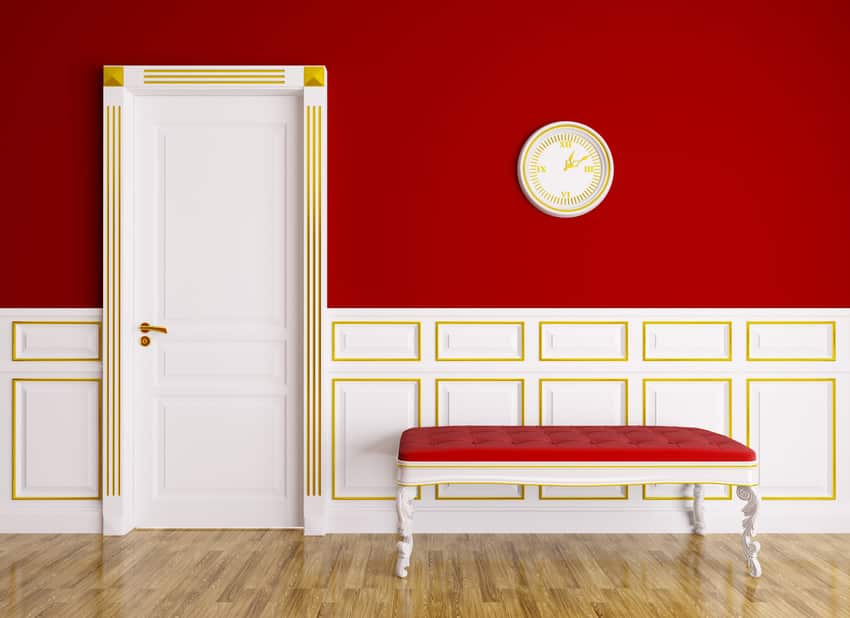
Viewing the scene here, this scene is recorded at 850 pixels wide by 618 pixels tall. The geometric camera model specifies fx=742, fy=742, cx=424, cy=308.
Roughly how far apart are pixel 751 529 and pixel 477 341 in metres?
1.48

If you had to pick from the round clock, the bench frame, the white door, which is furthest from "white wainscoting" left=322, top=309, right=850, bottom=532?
the bench frame

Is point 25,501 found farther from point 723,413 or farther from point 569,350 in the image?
point 723,413

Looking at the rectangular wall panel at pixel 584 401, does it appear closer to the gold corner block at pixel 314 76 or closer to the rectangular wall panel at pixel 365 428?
the rectangular wall panel at pixel 365 428

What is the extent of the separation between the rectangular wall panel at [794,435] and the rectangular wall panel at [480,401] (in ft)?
3.85

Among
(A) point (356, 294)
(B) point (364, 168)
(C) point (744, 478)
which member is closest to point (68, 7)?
(B) point (364, 168)

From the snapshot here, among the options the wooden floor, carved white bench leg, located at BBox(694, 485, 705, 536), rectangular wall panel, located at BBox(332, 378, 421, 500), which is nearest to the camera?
the wooden floor

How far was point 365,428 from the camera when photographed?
3719 mm

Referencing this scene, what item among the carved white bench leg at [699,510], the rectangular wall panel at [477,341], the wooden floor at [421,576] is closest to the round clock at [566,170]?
the rectangular wall panel at [477,341]

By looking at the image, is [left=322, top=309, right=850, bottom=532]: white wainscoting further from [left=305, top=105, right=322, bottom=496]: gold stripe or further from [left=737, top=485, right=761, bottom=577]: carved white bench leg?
[left=737, top=485, right=761, bottom=577]: carved white bench leg

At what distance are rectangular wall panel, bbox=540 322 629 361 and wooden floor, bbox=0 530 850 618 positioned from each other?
0.88 metres

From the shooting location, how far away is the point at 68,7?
369 cm

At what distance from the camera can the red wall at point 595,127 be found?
12.2ft

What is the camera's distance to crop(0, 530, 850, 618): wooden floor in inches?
108

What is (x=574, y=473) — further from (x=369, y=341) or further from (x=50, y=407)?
(x=50, y=407)
